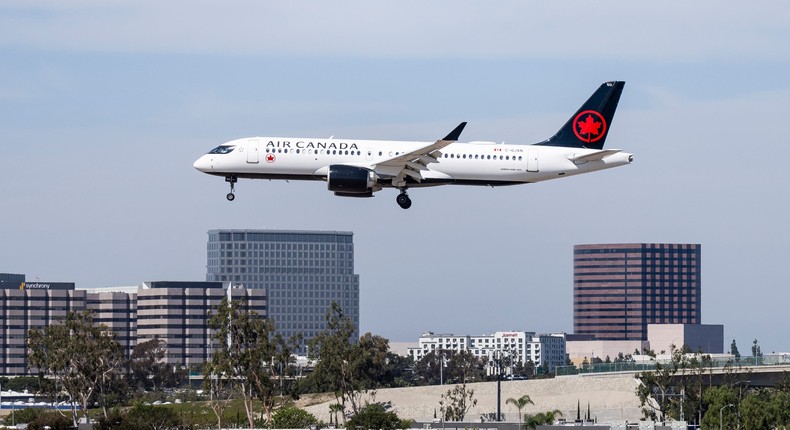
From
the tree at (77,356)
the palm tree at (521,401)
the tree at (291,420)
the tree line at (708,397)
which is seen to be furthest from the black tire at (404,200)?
the palm tree at (521,401)

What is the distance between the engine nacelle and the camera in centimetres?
9044

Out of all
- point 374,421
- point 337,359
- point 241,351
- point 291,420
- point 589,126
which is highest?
point 589,126

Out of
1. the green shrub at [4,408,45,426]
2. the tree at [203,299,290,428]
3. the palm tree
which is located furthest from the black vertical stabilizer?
the green shrub at [4,408,45,426]

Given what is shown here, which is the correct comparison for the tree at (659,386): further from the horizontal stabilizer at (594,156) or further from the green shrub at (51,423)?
the horizontal stabilizer at (594,156)

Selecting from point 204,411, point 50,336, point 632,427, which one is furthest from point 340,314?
point 632,427

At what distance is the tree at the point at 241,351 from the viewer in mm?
141375

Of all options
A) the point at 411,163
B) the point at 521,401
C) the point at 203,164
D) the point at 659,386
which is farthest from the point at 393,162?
the point at 521,401

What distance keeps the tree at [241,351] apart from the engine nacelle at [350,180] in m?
52.8

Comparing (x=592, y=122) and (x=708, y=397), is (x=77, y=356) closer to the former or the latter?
(x=708, y=397)

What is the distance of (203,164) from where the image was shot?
3708 inches

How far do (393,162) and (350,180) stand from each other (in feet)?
10.7

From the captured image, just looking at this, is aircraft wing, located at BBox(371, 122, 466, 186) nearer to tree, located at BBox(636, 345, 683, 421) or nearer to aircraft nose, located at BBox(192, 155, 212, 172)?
aircraft nose, located at BBox(192, 155, 212, 172)

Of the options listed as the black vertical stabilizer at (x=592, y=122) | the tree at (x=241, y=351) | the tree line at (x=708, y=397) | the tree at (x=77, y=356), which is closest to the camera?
the black vertical stabilizer at (x=592, y=122)

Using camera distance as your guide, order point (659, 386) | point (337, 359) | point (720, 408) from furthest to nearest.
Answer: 1. point (337, 359)
2. point (659, 386)
3. point (720, 408)
